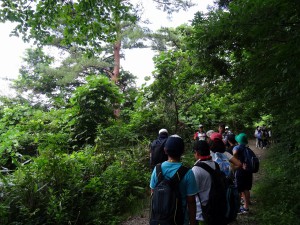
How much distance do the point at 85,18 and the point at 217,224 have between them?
12.3 feet

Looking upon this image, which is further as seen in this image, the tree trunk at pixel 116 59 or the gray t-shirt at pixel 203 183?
the tree trunk at pixel 116 59

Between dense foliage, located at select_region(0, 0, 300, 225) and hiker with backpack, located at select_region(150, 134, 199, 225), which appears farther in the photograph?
dense foliage, located at select_region(0, 0, 300, 225)

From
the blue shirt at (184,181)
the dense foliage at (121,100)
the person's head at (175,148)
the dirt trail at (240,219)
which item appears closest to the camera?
the blue shirt at (184,181)

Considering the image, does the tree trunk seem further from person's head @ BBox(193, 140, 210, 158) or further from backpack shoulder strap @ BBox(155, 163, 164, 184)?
backpack shoulder strap @ BBox(155, 163, 164, 184)

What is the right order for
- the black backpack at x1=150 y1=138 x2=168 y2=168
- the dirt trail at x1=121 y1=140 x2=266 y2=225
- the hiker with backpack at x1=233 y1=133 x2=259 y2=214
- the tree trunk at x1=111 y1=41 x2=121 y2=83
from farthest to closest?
the tree trunk at x1=111 y1=41 x2=121 y2=83, the black backpack at x1=150 y1=138 x2=168 y2=168, the hiker with backpack at x1=233 y1=133 x2=259 y2=214, the dirt trail at x1=121 y1=140 x2=266 y2=225

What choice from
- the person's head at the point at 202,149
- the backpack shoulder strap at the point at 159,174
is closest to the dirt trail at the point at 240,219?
the person's head at the point at 202,149

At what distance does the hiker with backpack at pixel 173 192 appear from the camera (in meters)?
2.44

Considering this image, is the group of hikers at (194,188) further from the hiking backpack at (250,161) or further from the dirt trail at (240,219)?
the dirt trail at (240,219)

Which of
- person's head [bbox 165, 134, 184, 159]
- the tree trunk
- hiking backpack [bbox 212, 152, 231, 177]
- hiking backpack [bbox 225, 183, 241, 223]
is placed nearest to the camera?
person's head [bbox 165, 134, 184, 159]

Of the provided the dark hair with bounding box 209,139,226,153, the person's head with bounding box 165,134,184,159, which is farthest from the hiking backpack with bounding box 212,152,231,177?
the person's head with bounding box 165,134,184,159

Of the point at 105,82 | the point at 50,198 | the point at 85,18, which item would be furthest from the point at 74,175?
the point at 105,82

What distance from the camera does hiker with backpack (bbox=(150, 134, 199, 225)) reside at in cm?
244

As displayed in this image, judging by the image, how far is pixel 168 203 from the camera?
243 cm

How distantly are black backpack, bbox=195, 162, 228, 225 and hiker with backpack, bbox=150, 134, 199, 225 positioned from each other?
0.44 metres
